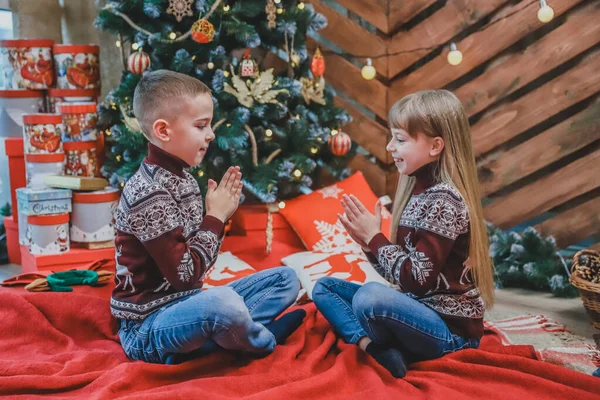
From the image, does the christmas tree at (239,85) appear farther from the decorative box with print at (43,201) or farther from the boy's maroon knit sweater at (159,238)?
the boy's maroon knit sweater at (159,238)

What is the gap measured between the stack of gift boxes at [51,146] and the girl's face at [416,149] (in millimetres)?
1532

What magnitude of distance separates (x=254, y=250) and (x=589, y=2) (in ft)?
6.13

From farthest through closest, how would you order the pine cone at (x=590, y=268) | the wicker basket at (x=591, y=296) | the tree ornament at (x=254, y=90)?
the tree ornament at (x=254, y=90), the pine cone at (x=590, y=268), the wicker basket at (x=591, y=296)

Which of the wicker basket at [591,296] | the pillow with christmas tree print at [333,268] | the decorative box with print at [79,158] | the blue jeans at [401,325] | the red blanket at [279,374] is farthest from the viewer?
the decorative box with print at [79,158]

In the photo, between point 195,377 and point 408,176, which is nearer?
point 195,377

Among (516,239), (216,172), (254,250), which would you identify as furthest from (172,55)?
(516,239)

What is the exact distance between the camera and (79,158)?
3.11 m

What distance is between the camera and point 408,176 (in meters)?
2.09

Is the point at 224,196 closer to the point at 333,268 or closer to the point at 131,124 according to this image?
the point at 333,268

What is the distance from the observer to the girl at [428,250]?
187 cm

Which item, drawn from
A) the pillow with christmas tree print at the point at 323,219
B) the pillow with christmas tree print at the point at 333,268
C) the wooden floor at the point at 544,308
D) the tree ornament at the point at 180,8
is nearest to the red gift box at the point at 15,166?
the wooden floor at the point at 544,308

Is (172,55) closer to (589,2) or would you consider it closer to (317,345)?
(317,345)

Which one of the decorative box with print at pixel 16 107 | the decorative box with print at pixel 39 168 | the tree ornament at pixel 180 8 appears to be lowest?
the decorative box with print at pixel 39 168

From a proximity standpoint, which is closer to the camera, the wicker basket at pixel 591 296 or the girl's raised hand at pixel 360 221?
the girl's raised hand at pixel 360 221
